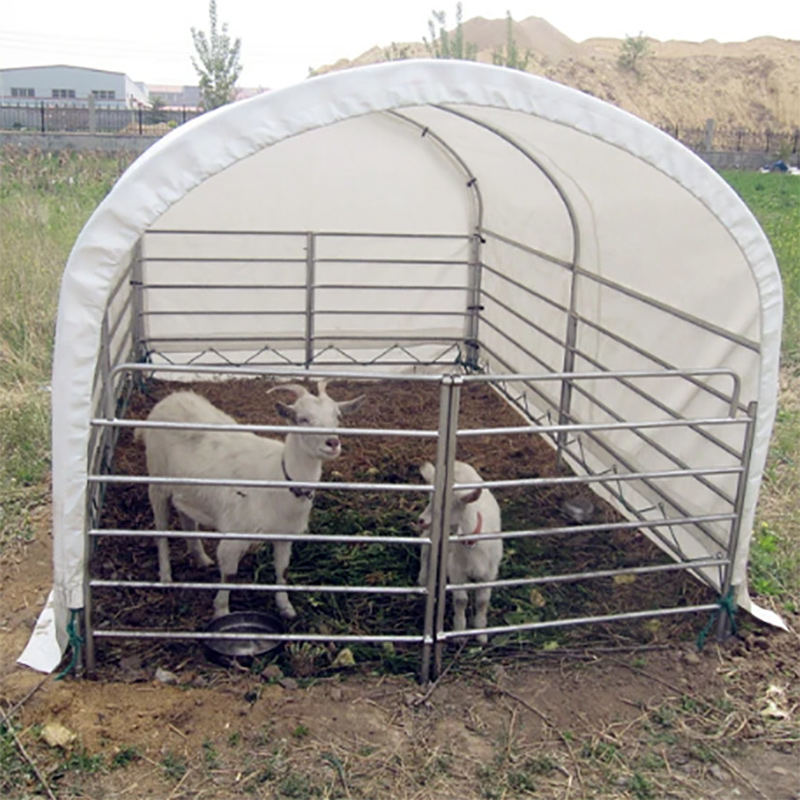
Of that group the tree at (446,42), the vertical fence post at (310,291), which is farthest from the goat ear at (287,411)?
the tree at (446,42)

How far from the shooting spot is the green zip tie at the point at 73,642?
188 inches

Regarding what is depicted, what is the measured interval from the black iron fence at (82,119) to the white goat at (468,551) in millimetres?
27857

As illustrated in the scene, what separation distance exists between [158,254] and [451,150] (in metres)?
2.93

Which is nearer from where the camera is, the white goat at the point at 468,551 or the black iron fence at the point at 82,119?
the white goat at the point at 468,551

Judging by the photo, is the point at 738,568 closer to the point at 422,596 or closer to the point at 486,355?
the point at 422,596

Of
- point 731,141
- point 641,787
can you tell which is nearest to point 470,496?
point 641,787

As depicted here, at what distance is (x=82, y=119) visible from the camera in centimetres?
3256

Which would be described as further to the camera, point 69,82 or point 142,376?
Result: point 69,82

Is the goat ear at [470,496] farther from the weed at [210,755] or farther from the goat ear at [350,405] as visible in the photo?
the weed at [210,755]

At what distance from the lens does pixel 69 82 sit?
250 ft

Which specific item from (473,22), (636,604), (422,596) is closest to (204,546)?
(422,596)

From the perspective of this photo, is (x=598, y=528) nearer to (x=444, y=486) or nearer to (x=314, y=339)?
(x=444, y=486)

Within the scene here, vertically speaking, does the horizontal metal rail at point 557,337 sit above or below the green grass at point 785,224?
above

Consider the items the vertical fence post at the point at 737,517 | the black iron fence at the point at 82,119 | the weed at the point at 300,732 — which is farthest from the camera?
the black iron fence at the point at 82,119
